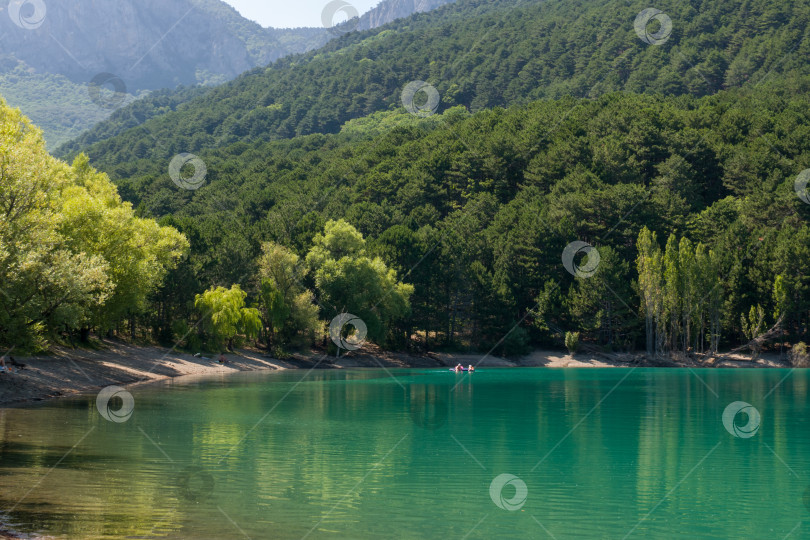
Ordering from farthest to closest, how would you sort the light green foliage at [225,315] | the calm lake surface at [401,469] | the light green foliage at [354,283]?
the light green foliage at [354,283]
the light green foliage at [225,315]
the calm lake surface at [401,469]

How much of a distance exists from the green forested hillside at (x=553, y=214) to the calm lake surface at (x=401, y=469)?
153ft

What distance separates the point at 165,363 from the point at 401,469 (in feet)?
165

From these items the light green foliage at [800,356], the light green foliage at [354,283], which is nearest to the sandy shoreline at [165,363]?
the light green foliage at [800,356]

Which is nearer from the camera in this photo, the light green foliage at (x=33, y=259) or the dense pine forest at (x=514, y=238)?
the light green foliage at (x=33, y=259)

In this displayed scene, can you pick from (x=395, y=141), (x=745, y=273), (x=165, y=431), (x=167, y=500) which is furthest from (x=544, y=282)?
(x=167, y=500)

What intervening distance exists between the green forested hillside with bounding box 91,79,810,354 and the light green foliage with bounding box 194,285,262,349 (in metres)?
2.50

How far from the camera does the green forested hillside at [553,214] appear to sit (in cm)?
11069

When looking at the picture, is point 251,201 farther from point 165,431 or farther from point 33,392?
point 165,431

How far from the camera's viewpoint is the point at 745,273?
114938mm

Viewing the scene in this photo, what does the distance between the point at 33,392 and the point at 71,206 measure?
15013mm

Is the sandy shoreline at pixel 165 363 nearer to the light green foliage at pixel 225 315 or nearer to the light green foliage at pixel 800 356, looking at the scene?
the light green foliage at pixel 800 356

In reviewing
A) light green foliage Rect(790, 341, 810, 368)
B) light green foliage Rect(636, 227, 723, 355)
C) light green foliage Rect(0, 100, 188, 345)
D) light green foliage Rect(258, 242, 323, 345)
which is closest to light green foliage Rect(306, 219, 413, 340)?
light green foliage Rect(258, 242, 323, 345)

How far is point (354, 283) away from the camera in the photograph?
98.8 meters

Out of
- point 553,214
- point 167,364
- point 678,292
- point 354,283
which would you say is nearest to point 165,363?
point 167,364
